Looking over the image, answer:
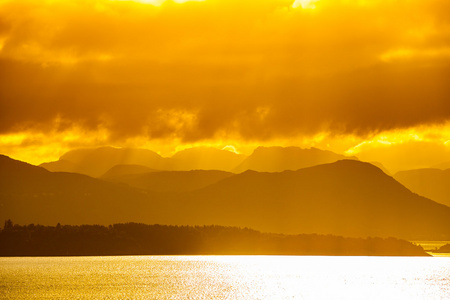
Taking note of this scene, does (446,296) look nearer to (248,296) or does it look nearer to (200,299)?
(248,296)

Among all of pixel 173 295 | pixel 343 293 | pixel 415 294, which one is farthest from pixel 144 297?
pixel 415 294

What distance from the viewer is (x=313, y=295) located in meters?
188

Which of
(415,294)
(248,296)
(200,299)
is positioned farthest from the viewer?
(415,294)

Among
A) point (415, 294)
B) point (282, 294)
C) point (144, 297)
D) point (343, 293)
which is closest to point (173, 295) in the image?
point (144, 297)

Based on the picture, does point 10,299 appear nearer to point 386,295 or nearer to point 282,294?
point 282,294

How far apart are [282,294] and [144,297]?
113 ft

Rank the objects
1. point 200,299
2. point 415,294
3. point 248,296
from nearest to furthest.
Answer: point 200,299 → point 248,296 → point 415,294

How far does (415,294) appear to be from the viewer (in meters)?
194

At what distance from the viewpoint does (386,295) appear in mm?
188875

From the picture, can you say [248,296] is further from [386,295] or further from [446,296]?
[446,296]

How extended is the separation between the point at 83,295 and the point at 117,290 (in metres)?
Answer: 18.6

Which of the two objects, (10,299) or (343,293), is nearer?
(10,299)

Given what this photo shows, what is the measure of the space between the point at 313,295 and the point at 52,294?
5800 cm

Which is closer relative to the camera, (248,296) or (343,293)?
(248,296)
